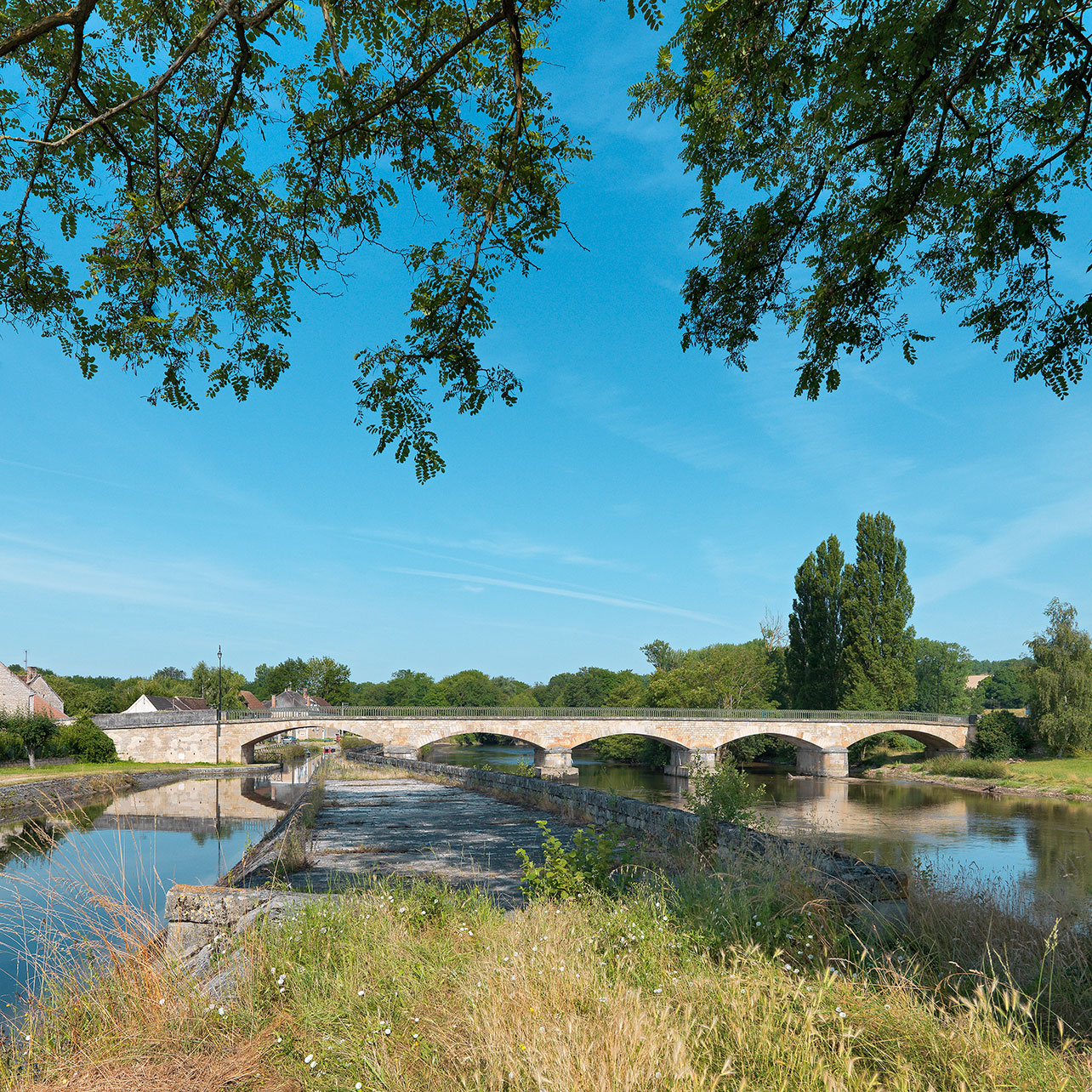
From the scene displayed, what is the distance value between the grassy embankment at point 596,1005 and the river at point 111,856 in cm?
50

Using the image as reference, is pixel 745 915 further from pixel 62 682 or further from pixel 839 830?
pixel 62 682

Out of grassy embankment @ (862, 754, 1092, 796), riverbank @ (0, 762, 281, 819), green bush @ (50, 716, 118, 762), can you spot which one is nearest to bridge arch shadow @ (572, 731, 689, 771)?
grassy embankment @ (862, 754, 1092, 796)

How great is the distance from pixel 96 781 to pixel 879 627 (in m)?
45.5

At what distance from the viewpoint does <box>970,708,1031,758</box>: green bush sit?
44.0 meters

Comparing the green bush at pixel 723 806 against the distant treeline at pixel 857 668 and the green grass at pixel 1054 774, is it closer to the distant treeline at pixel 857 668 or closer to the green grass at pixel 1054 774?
the green grass at pixel 1054 774

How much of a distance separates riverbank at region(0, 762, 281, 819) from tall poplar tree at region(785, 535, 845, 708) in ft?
121

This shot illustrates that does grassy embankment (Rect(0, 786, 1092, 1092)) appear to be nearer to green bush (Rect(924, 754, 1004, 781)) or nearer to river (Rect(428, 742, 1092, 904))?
river (Rect(428, 742, 1092, 904))

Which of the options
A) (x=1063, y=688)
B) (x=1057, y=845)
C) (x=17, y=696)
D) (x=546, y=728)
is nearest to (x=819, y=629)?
(x=1063, y=688)

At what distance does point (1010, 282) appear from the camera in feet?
19.1

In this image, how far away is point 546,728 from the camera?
1863 inches

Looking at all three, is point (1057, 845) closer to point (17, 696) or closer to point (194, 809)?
point (194, 809)

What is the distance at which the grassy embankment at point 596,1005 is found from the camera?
268cm

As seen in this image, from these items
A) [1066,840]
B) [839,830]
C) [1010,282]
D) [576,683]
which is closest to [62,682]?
[576,683]

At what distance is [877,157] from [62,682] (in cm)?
8269
